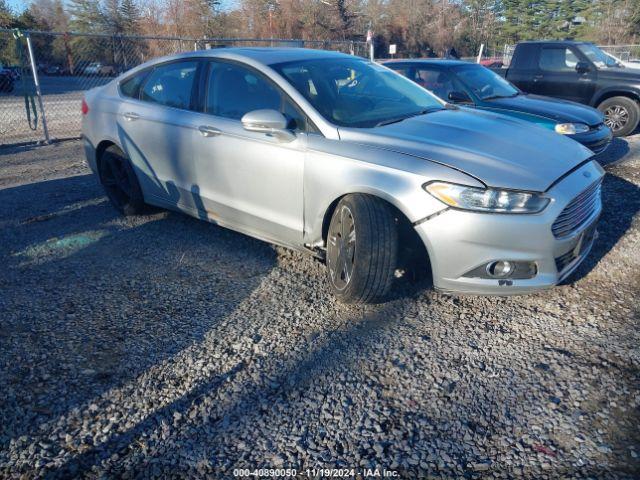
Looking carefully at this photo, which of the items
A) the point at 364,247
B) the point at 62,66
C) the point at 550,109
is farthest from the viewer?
the point at 62,66

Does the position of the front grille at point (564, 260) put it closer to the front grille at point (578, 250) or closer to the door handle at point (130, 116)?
the front grille at point (578, 250)

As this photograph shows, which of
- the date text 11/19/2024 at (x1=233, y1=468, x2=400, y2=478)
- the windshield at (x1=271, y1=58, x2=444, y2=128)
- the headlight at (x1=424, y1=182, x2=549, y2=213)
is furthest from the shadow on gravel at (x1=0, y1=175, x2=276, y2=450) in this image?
the headlight at (x1=424, y1=182, x2=549, y2=213)

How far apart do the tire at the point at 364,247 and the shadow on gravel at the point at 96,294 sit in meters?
0.79

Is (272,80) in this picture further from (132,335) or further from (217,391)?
(217,391)

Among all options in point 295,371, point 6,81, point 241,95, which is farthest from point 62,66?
point 295,371

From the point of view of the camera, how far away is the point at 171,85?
4.39 meters

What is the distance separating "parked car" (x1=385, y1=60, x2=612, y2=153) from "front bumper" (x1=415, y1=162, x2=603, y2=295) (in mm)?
3674

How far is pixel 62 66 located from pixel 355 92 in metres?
23.5

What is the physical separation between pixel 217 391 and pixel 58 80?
28552 mm

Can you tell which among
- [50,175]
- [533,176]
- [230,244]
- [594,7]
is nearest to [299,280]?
[230,244]

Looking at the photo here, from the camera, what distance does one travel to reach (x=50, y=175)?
6.96 m

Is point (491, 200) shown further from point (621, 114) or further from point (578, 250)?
point (621, 114)

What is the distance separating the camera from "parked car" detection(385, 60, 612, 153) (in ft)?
20.7

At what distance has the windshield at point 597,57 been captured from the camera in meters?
9.51
